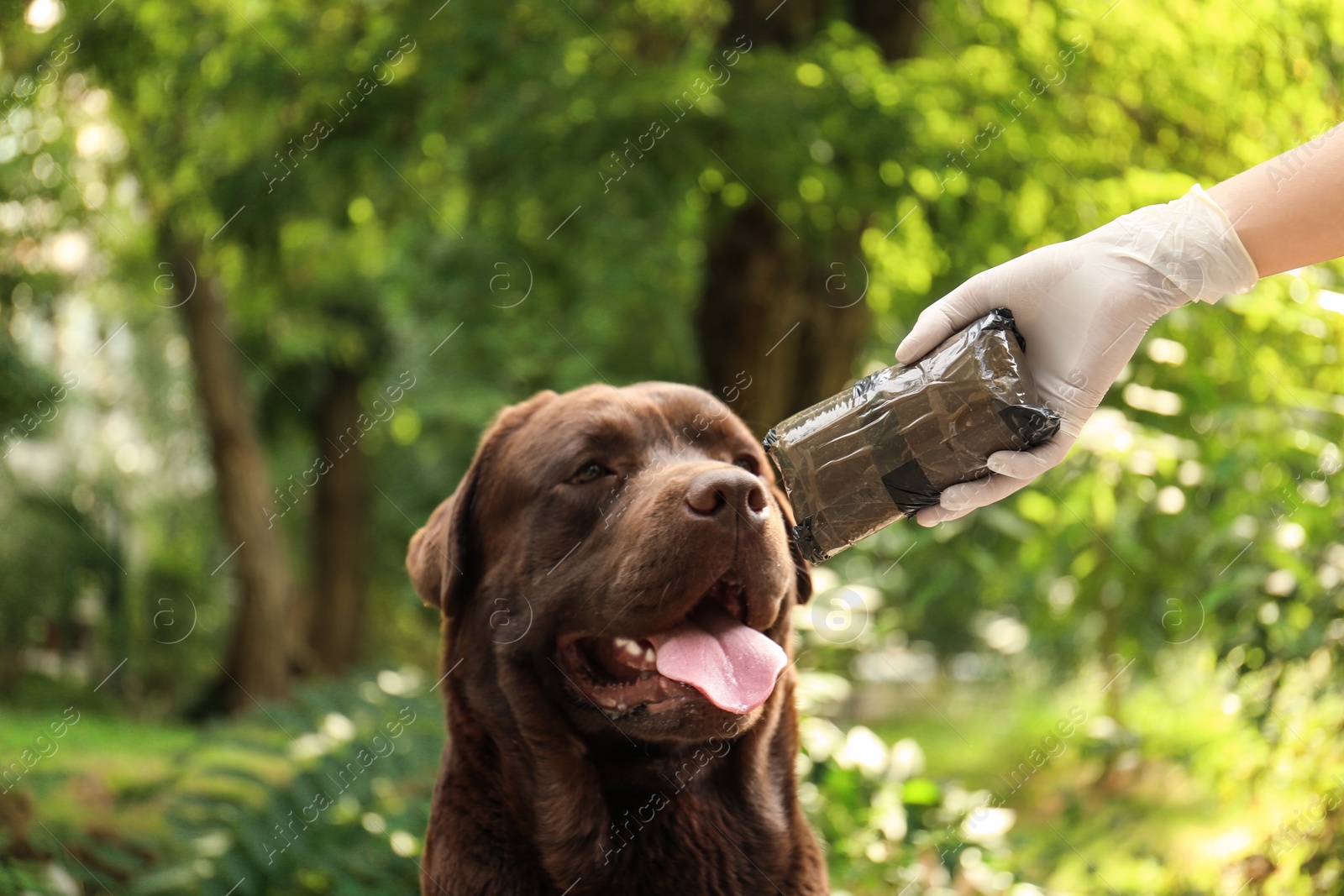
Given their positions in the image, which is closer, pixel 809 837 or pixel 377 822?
pixel 809 837

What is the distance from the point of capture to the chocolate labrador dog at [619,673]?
95.3 inches

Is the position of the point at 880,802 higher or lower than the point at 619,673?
lower

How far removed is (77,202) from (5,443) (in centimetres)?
243

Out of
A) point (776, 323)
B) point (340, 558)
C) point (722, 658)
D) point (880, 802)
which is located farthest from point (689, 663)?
point (340, 558)

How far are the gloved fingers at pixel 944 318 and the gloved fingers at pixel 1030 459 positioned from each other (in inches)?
11.6

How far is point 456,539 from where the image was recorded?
2879mm

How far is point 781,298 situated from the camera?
20.6 feet

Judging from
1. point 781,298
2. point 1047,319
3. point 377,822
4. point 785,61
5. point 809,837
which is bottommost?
point 781,298

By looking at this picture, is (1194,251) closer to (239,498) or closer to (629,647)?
(629,647)

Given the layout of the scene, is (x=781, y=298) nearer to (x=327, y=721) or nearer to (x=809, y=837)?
(x=327, y=721)

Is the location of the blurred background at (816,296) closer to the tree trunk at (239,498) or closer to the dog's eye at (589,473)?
the tree trunk at (239,498)

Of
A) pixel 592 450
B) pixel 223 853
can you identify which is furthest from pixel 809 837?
pixel 223 853

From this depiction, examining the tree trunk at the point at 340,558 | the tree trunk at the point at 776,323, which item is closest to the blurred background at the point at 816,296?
the tree trunk at the point at 776,323

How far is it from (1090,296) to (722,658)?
1163mm
